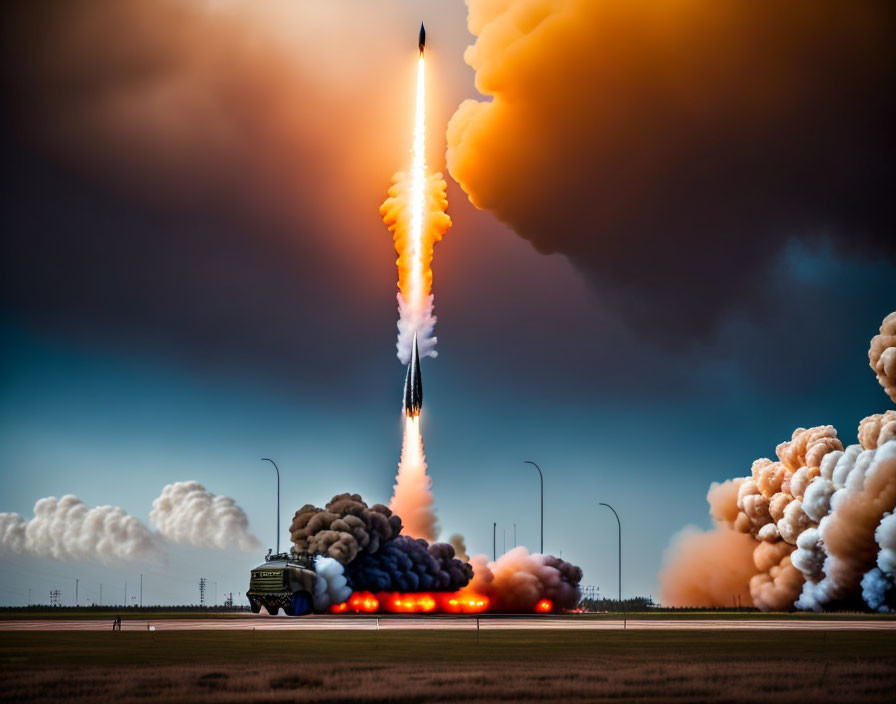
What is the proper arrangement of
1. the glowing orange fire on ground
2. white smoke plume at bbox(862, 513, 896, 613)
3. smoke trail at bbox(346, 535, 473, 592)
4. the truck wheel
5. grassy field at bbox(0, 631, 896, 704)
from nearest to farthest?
grassy field at bbox(0, 631, 896, 704), the truck wheel, white smoke plume at bbox(862, 513, 896, 613), the glowing orange fire on ground, smoke trail at bbox(346, 535, 473, 592)

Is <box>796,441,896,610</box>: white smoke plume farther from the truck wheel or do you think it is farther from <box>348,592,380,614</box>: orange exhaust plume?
the truck wheel

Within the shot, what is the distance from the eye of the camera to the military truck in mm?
102375

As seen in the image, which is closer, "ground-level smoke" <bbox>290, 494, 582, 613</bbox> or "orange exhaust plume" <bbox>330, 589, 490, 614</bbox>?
"ground-level smoke" <bbox>290, 494, 582, 613</bbox>

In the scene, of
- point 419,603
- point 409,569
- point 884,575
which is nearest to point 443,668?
point 409,569

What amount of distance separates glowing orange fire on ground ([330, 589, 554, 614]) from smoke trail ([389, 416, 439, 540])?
8.43m

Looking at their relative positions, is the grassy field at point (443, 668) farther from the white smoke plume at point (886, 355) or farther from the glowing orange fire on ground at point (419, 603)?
the white smoke plume at point (886, 355)

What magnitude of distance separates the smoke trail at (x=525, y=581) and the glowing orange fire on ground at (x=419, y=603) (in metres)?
0.94

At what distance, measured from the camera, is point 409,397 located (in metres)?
127

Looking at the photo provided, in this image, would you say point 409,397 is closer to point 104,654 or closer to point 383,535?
point 383,535

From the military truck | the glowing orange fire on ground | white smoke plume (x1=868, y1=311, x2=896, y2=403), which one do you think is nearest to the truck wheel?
the military truck

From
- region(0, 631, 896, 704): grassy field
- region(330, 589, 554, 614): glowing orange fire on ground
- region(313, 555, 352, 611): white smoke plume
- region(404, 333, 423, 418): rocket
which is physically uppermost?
region(404, 333, 423, 418): rocket

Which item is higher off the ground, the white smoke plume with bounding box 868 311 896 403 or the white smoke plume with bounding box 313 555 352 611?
the white smoke plume with bounding box 868 311 896 403

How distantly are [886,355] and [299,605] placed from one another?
5771 centimetres

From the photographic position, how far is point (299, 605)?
103875 millimetres
